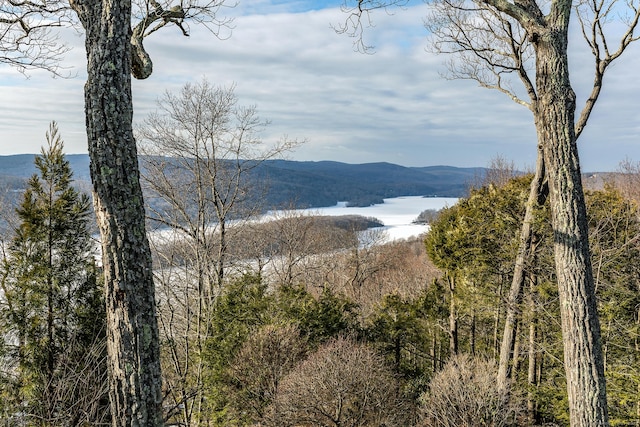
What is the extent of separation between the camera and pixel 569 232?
367 cm

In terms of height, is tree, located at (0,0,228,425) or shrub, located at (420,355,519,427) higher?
tree, located at (0,0,228,425)

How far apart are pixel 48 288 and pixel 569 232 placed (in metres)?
9.71

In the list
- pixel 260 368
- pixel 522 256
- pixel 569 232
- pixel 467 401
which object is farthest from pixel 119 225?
pixel 260 368

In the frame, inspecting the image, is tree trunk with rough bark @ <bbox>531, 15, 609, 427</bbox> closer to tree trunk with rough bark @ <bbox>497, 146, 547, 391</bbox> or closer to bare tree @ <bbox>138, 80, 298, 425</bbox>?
tree trunk with rough bark @ <bbox>497, 146, 547, 391</bbox>

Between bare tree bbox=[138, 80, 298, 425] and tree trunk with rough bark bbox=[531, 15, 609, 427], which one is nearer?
tree trunk with rough bark bbox=[531, 15, 609, 427]

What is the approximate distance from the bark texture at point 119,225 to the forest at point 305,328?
130 inches

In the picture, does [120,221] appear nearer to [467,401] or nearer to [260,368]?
[467,401]

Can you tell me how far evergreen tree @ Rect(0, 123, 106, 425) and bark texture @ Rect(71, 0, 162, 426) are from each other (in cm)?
637

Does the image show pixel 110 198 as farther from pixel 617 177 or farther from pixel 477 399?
pixel 617 177

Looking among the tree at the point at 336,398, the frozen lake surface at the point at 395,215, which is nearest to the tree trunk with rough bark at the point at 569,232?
the tree at the point at 336,398

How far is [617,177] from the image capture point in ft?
88.3

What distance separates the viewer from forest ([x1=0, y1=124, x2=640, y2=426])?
8.01 m

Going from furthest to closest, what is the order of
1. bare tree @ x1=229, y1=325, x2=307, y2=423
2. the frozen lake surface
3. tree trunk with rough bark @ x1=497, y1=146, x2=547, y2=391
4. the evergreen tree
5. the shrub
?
the frozen lake surface, bare tree @ x1=229, y1=325, x2=307, y2=423, the evergreen tree, tree trunk with rough bark @ x1=497, y1=146, x2=547, y2=391, the shrub

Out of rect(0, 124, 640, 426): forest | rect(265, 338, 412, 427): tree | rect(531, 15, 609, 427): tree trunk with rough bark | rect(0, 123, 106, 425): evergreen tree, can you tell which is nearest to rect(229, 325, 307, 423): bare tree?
rect(0, 124, 640, 426): forest
